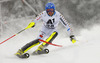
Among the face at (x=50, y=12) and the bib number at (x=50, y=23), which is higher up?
the face at (x=50, y=12)

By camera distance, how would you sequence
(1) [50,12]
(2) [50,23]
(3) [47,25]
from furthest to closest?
(3) [47,25], (2) [50,23], (1) [50,12]

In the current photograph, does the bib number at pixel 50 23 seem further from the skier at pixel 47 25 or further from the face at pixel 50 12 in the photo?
the face at pixel 50 12

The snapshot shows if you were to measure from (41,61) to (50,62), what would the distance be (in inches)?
7.8

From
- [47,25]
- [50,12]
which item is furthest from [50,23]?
[50,12]

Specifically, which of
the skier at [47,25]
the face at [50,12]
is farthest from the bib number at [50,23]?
the face at [50,12]

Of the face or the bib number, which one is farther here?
the bib number

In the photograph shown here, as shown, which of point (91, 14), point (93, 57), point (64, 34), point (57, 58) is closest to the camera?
point (93, 57)

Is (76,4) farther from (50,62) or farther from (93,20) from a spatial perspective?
(50,62)

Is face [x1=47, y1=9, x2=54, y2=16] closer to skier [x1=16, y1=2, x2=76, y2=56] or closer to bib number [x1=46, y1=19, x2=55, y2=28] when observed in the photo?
skier [x1=16, y1=2, x2=76, y2=56]

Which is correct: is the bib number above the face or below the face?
below

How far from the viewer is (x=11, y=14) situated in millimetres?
9266

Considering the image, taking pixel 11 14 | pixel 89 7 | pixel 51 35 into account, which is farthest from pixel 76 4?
pixel 51 35

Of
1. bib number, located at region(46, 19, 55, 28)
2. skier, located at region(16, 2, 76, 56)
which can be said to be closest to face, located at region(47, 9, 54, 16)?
skier, located at region(16, 2, 76, 56)

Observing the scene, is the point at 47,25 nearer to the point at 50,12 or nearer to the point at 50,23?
the point at 50,23
